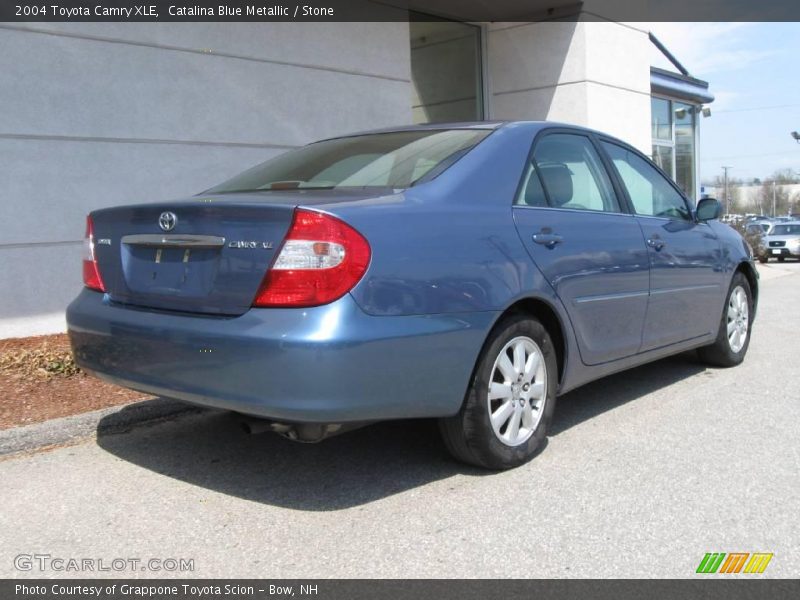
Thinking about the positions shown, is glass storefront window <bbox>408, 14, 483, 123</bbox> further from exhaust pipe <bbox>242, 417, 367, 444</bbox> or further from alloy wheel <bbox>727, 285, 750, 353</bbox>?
exhaust pipe <bbox>242, 417, 367, 444</bbox>

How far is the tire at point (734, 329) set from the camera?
18.7ft

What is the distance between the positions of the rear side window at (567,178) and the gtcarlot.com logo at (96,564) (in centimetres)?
215

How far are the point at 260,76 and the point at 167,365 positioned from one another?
223 inches

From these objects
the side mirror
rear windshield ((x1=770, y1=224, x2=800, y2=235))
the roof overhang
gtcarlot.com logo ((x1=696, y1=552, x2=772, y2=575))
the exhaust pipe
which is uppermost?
the roof overhang

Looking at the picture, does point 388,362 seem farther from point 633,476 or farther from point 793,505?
point 793,505

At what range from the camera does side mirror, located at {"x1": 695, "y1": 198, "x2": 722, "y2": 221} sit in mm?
5266

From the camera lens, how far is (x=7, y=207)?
6.26m

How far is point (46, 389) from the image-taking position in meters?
4.75

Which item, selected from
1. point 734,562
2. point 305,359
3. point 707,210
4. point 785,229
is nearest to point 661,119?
point 785,229

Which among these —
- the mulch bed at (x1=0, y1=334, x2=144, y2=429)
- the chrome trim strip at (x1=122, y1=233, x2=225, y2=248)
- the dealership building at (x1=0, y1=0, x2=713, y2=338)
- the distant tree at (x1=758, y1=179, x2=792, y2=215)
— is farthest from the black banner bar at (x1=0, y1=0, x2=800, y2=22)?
the distant tree at (x1=758, y1=179, x2=792, y2=215)

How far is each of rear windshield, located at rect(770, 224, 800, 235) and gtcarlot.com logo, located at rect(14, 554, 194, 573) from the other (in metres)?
28.8

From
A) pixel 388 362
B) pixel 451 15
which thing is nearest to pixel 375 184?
pixel 388 362

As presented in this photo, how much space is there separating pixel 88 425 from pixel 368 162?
212cm

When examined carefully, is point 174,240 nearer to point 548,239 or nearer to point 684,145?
point 548,239
